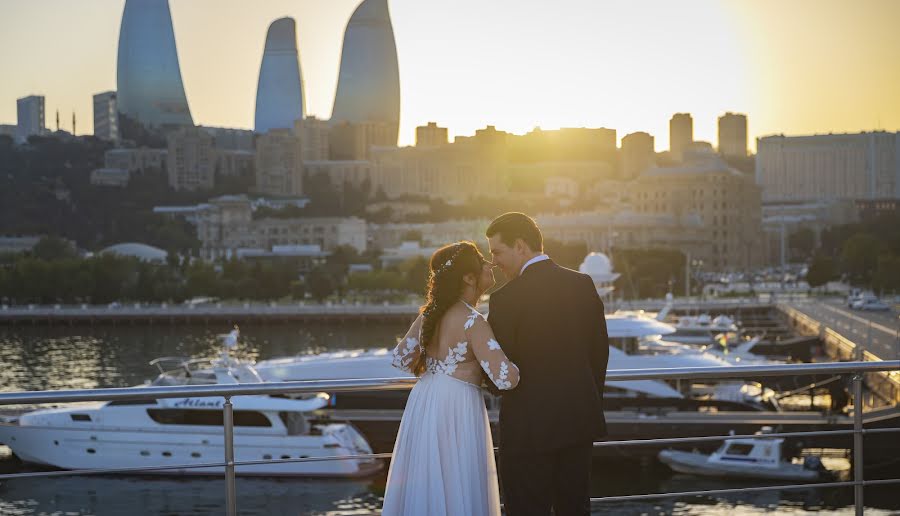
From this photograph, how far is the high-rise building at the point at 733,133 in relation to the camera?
360ft

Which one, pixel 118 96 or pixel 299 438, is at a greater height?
pixel 118 96

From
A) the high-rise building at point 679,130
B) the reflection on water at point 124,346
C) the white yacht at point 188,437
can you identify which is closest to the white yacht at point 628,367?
the white yacht at point 188,437

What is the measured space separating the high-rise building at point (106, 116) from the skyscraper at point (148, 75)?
1.44 m

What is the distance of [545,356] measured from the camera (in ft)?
9.21

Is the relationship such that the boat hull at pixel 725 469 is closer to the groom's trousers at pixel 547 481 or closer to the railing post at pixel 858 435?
the railing post at pixel 858 435

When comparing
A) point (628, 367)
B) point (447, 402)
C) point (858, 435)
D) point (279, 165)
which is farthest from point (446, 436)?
point (279, 165)

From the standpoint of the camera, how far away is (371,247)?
66375mm

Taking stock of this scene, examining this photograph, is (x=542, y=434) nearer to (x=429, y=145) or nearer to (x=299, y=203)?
(x=299, y=203)

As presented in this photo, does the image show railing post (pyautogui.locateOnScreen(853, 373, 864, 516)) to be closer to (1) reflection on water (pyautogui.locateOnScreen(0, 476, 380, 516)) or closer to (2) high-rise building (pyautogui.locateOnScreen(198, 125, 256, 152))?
(1) reflection on water (pyautogui.locateOnScreen(0, 476, 380, 516))

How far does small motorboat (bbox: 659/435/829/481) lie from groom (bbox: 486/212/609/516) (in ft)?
32.7

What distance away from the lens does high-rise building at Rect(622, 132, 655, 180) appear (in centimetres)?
9618

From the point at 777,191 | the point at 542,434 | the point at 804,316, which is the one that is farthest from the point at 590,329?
the point at 777,191

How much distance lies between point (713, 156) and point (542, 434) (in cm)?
7083

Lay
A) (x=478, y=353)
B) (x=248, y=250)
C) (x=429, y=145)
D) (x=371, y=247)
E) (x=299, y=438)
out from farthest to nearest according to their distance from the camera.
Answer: (x=429, y=145)
(x=371, y=247)
(x=248, y=250)
(x=299, y=438)
(x=478, y=353)
